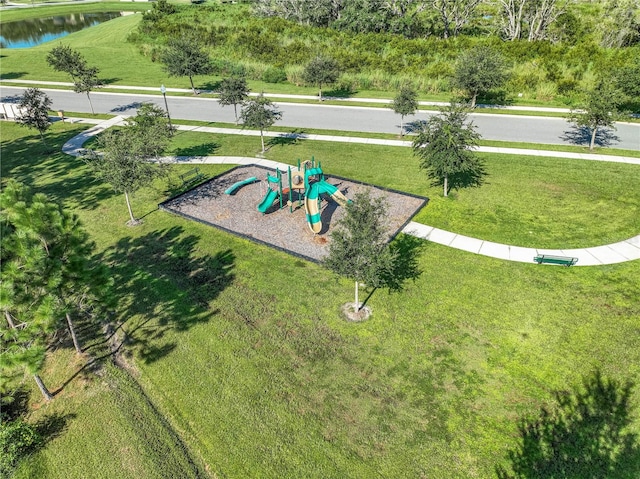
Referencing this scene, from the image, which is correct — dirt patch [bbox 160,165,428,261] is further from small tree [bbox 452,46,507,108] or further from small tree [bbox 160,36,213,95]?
small tree [bbox 160,36,213,95]

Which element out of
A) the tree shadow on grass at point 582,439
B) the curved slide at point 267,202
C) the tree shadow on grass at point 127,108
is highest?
the tree shadow on grass at point 127,108

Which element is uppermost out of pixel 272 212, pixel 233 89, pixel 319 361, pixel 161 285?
pixel 233 89

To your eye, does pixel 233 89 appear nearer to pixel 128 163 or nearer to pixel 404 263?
pixel 128 163

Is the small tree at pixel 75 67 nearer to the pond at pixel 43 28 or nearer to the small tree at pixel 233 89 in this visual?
the small tree at pixel 233 89

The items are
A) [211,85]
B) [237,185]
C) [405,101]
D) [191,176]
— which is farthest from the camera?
[211,85]

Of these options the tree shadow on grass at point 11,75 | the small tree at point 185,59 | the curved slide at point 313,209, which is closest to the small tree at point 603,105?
the curved slide at point 313,209

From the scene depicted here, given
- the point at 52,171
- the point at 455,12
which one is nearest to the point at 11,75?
the point at 52,171
